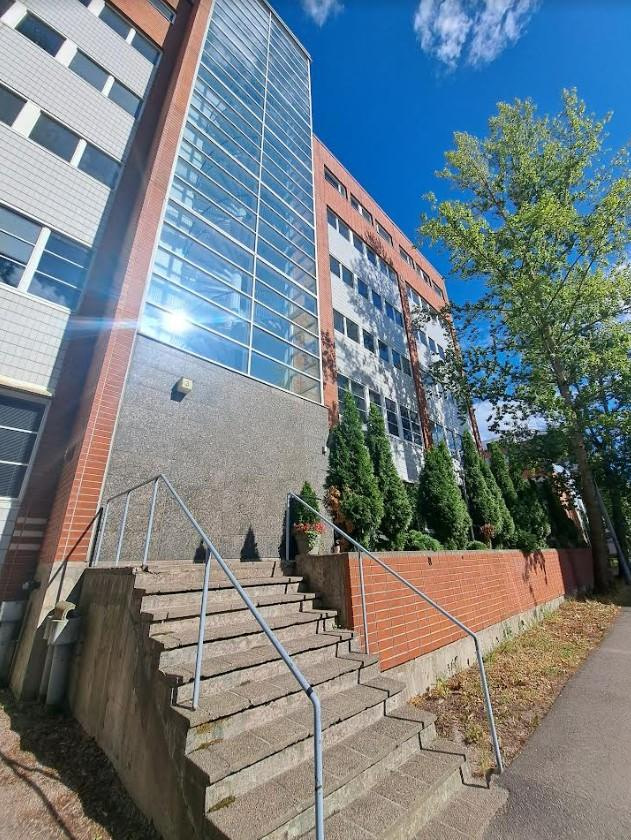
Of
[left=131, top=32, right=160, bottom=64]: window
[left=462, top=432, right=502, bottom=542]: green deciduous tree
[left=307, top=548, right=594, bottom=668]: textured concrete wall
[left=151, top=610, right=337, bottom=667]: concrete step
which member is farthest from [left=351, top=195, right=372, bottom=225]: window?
[left=151, top=610, right=337, bottom=667]: concrete step

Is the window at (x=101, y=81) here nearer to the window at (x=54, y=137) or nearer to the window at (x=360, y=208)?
the window at (x=54, y=137)

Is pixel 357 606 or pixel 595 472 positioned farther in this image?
pixel 595 472

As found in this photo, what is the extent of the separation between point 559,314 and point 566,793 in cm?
1551

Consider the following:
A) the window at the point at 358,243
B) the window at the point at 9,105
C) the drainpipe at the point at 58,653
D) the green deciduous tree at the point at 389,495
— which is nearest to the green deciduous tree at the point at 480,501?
the green deciduous tree at the point at 389,495

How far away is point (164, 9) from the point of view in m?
11.9

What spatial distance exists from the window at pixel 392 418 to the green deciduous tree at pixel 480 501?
287cm

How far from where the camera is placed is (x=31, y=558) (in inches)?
227

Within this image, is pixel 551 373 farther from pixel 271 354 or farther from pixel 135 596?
pixel 135 596

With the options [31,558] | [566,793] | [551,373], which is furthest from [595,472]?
[31,558]

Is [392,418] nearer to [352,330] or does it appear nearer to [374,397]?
[374,397]

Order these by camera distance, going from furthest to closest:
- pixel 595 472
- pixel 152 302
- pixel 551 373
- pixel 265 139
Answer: pixel 595 472 → pixel 551 373 → pixel 265 139 → pixel 152 302

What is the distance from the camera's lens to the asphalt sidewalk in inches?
101

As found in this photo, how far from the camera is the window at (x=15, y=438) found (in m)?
6.03

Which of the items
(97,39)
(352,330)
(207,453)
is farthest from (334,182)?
(207,453)
